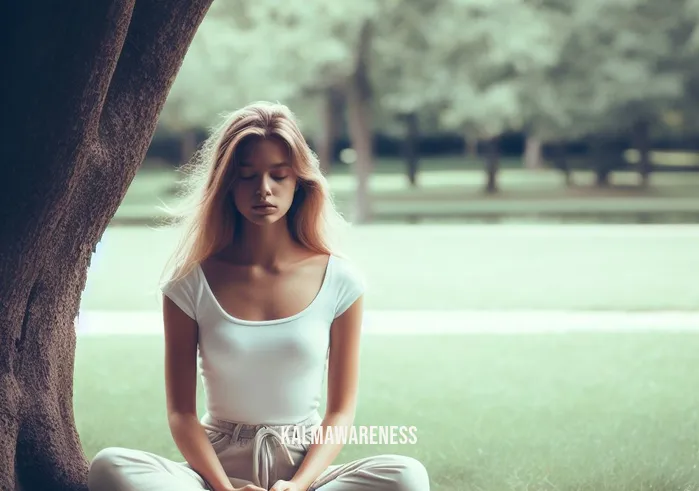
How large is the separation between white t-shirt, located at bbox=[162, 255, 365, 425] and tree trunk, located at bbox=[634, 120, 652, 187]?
23672 millimetres

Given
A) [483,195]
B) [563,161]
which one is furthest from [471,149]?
[483,195]

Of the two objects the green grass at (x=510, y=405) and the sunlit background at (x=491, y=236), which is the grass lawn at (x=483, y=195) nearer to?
the sunlit background at (x=491, y=236)

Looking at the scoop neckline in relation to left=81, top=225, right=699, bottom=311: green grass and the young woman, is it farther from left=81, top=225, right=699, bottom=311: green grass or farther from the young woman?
left=81, top=225, right=699, bottom=311: green grass

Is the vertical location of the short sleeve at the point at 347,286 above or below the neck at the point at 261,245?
below

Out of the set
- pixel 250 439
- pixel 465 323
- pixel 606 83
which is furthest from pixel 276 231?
pixel 606 83

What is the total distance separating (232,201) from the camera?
2.68 m

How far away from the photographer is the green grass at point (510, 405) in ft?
12.8

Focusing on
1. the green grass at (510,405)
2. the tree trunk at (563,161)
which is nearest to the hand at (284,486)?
the green grass at (510,405)

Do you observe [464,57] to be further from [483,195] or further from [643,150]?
[643,150]

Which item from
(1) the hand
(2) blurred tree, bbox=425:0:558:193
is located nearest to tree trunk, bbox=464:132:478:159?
(2) blurred tree, bbox=425:0:558:193

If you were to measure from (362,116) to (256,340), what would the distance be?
1572 centimetres

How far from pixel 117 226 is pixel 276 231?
46.8 ft

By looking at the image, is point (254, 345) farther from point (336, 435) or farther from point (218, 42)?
point (218, 42)

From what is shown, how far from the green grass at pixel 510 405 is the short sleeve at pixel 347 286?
130cm
